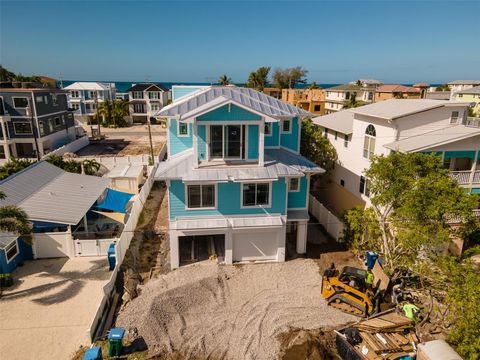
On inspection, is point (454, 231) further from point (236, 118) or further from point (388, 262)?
point (236, 118)

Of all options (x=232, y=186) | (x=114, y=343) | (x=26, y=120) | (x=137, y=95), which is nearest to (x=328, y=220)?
(x=232, y=186)

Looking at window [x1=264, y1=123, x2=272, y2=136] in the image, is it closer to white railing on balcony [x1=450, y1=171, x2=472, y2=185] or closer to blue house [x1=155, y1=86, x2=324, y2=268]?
blue house [x1=155, y1=86, x2=324, y2=268]

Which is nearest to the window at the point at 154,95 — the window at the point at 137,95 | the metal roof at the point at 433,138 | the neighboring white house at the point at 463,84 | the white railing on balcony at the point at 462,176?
the window at the point at 137,95

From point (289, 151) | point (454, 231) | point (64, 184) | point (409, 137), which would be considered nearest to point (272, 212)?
point (289, 151)

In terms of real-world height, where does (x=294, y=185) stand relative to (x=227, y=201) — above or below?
above

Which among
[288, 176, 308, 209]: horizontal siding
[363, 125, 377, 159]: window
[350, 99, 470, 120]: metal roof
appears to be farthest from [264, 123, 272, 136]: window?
[363, 125, 377, 159]: window

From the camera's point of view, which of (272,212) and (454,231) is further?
(272,212)

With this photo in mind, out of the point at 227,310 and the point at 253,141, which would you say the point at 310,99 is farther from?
the point at 227,310
